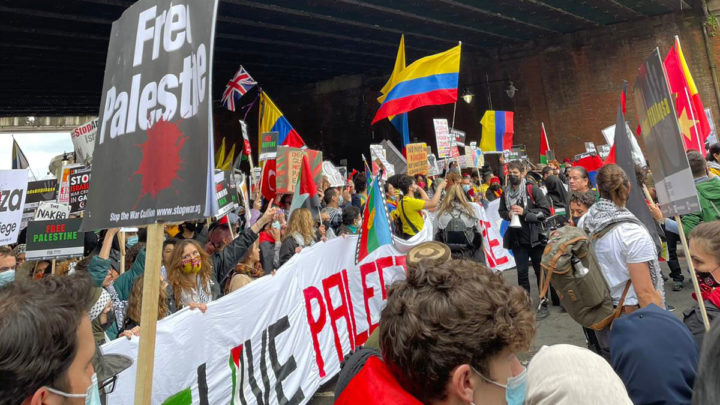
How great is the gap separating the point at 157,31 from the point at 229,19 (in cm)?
1219

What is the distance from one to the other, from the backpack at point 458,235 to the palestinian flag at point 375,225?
1.51 m

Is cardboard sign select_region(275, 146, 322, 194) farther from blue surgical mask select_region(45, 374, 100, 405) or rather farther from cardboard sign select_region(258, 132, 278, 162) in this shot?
blue surgical mask select_region(45, 374, 100, 405)

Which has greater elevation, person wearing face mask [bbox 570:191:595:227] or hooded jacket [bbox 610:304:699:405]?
person wearing face mask [bbox 570:191:595:227]

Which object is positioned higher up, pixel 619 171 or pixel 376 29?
pixel 376 29

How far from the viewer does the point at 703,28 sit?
1708cm

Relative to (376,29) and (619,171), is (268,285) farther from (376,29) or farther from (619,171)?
(376,29)

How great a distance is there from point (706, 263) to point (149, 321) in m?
2.73

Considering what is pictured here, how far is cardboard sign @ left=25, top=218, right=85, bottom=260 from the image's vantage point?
15.5 ft

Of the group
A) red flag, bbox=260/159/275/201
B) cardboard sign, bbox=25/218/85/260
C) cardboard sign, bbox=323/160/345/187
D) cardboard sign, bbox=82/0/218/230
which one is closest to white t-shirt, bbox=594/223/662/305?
cardboard sign, bbox=82/0/218/230

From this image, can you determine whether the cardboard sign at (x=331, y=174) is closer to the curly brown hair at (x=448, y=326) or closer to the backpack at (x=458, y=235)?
the backpack at (x=458, y=235)

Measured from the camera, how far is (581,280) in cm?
338

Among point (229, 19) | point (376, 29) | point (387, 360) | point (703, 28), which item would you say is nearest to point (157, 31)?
point (387, 360)

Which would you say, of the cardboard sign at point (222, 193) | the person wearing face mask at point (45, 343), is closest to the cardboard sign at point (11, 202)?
the cardboard sign at point (222, 193)

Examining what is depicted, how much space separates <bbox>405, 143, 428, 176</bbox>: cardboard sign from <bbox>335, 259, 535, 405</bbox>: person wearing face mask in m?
8.42
